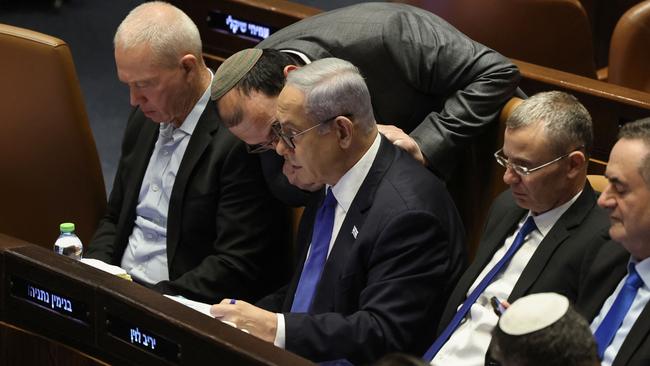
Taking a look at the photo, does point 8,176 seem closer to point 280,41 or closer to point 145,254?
point 145,254

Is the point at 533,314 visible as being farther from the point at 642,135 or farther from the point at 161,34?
the point at 161,34

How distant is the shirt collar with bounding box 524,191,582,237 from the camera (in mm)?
1941

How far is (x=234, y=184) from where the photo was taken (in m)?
2.28

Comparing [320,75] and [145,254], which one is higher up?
[320,75]

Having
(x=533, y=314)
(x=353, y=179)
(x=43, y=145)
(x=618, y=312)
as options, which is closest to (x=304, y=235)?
(x=353, y=179)

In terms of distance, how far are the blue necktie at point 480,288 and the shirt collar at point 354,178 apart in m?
0.25

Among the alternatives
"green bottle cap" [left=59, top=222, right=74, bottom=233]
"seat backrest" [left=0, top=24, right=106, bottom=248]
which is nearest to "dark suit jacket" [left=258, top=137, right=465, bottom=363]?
"green bottle cap" [left=59, top=222, right=74, bottom=233]

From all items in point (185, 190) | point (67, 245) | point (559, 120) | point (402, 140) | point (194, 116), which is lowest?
point (67, 245)

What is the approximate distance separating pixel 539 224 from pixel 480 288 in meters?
0.14

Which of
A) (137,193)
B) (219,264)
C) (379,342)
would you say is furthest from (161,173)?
(379,342)

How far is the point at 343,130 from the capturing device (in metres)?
1.97

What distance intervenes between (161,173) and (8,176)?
37 cm

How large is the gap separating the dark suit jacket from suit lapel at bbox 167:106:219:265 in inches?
17.4

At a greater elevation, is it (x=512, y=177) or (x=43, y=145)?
(x=512, y=177)
